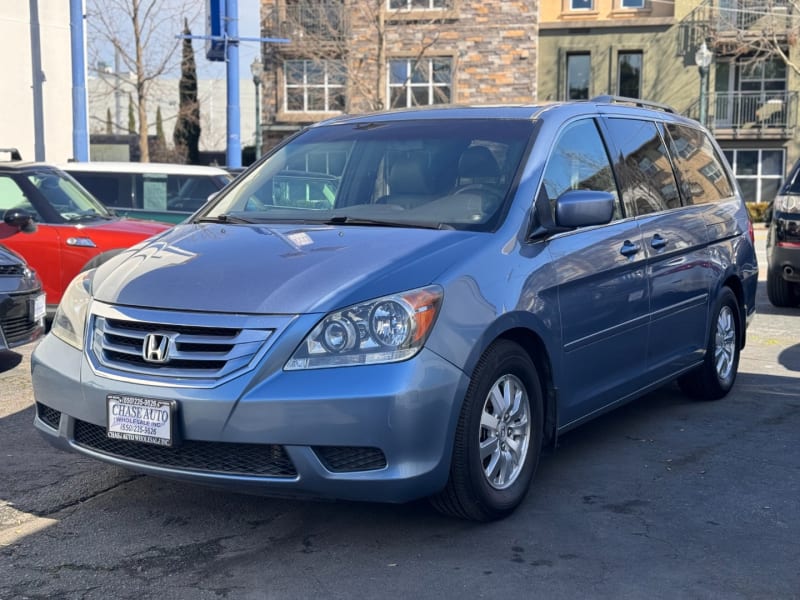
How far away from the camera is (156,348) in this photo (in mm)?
4016

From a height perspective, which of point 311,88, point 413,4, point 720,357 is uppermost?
point 413,4

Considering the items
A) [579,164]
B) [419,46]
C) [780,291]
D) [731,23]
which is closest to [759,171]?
[731,23]

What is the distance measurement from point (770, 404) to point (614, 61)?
3224 cm

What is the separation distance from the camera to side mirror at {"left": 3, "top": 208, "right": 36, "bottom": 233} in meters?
9.23

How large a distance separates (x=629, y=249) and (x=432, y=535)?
1.97m

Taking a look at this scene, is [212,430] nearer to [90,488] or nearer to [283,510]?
[283,510]

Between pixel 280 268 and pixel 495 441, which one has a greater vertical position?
pixel 280 268

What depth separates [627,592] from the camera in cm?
373

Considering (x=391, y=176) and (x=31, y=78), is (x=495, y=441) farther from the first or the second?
(x=31, y=78)

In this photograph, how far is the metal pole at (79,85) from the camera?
787 inches

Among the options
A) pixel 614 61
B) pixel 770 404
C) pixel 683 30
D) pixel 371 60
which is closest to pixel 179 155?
pixel 371 60

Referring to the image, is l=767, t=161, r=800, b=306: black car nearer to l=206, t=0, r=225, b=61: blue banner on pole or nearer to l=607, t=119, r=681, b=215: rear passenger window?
l=607, t=119, r=681, b=215: rear passenger window

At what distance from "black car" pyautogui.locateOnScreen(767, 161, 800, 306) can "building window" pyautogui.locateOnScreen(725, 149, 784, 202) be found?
27.2 meters

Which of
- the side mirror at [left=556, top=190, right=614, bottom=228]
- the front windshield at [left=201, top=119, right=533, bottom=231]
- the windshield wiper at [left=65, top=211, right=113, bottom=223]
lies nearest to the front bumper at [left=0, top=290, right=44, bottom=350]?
the windshield wiper at [left=65, top=211, right=113, bottom=223]
